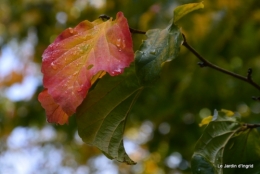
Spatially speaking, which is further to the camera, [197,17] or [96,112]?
A: [197,17]

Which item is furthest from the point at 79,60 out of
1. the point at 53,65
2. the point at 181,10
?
the point at 181,10

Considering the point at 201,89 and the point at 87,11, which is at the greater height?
the point at 87,11

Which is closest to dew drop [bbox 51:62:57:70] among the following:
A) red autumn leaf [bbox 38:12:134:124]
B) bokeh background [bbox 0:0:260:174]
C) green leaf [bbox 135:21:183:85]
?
red autumn leaf [bbox 38:12:134:124]

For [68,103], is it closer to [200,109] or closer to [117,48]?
[117,48]

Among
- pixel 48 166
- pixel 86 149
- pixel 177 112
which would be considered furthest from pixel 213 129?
pixel 48 166

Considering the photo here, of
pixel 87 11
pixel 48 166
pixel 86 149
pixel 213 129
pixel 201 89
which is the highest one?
pixel 213 129

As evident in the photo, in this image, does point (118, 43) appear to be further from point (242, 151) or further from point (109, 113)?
point (242, 151)
